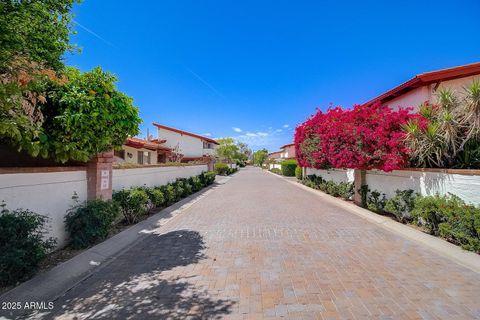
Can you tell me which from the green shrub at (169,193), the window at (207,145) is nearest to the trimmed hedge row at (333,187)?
the green shrub at (169,193)

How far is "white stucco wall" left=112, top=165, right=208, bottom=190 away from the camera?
814 cm

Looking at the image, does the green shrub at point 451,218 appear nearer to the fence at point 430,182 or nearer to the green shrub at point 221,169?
the fence at point 430,182

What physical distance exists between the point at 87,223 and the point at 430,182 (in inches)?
337

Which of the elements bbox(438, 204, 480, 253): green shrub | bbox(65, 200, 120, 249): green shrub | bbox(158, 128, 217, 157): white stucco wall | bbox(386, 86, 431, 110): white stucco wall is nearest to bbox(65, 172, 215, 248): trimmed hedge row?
bbox(65, 200, 120, 249): green shrub

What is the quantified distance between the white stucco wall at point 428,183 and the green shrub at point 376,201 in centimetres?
20

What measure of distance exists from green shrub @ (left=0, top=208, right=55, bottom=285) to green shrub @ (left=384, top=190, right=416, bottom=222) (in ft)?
29.0

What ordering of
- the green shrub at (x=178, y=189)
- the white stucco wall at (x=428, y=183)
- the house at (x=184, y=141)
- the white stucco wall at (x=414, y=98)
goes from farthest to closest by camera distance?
the house at (x=184, y=141) < the green shrub at (x=178, y=189) < the white stucco wall at (x=414, y=98) < the white stucco wall at (x=428, y=183)

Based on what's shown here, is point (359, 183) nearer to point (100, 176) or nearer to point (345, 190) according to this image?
point (345, 190)

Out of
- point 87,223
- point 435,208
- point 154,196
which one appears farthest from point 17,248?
point 435,208

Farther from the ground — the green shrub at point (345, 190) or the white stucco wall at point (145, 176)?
the white stucco wall at point (145, 176)

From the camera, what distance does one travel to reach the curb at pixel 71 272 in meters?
3.62

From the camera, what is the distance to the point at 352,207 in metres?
10.9

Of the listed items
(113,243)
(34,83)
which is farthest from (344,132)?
(34,83)

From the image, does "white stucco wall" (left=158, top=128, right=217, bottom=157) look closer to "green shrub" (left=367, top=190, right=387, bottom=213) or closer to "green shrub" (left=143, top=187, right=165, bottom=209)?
"green shrub" (left=143, top=187, right=165, bottom=209)
